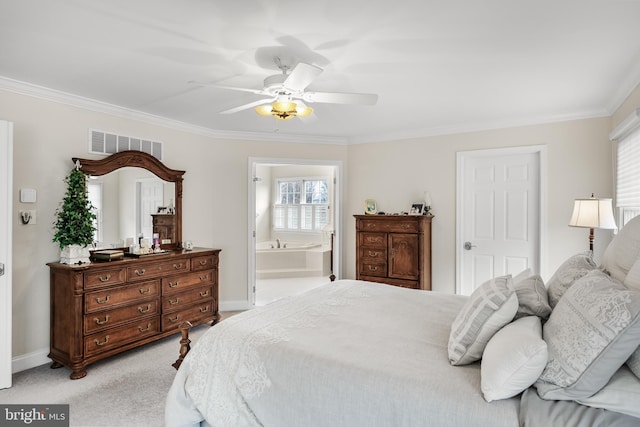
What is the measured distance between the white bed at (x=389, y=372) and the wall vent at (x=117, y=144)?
2551 mm

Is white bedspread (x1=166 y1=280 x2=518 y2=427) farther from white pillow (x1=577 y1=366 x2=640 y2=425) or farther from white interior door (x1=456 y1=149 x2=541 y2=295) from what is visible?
white interior door (x1=456 y1=149 x2=541 y2=295)

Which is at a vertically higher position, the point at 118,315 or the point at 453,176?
the point at 453,176

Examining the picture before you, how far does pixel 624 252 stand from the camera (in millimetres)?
1805

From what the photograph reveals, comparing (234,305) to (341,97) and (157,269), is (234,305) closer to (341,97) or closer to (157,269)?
(157,269)

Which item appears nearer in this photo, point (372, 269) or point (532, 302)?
point (532, 302)

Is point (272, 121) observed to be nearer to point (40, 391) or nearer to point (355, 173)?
point (355, 173)

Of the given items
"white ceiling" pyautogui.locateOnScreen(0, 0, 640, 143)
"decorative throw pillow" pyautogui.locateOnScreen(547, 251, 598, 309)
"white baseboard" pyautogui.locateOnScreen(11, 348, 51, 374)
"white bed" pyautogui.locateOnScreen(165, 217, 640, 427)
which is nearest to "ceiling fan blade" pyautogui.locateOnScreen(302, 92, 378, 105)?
"white ceiling" pyautogui.locateOnScreen(0, 0, 640, 143)

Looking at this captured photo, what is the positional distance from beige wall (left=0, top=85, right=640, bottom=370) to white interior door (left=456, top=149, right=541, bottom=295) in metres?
0.12

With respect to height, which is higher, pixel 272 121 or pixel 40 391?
pixel 272 121

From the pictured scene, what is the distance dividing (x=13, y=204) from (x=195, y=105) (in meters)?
1.77

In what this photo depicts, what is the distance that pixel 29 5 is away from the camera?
73.7 inches

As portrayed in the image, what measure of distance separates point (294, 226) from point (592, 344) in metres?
7.43

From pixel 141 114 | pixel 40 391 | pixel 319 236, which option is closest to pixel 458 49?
pixel 141 114

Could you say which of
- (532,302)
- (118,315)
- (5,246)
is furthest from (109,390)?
(532,302)
